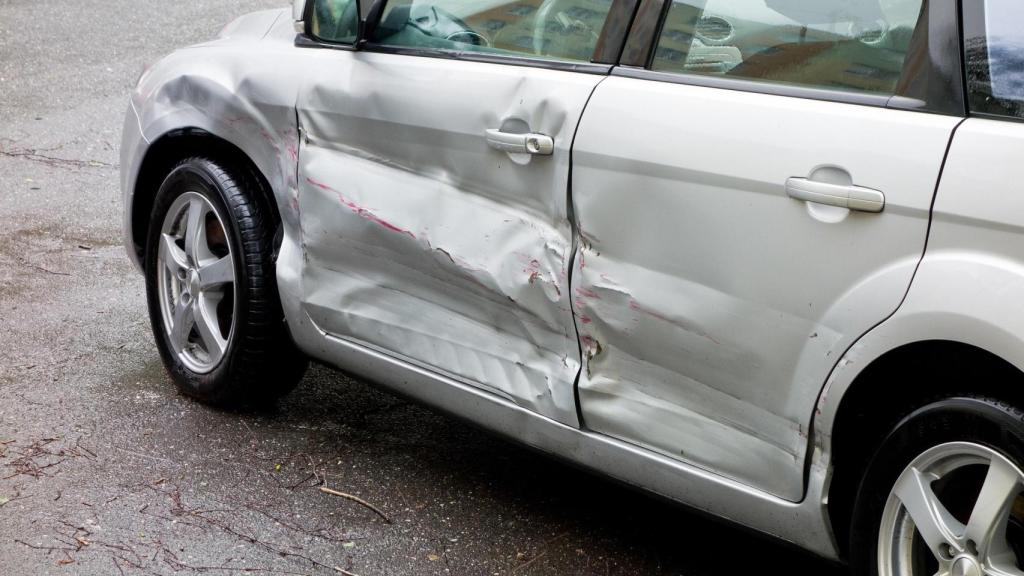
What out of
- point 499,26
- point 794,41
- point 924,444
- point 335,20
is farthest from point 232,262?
point 924,444

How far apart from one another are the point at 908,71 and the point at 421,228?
1.38m

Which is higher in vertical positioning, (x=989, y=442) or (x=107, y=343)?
(x=989, y=442)

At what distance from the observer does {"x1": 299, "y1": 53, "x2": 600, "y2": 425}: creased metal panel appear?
2.96 m

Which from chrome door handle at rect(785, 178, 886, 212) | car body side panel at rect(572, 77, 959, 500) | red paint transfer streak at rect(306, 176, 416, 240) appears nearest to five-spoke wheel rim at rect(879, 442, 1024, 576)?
car body side panel at rect(572, 77, 959, 500)

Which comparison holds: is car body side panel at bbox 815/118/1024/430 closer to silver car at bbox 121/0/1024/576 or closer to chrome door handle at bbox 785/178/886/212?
silver car at bbox 121/0/1024/576

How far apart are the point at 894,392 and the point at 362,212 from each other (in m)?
1.58

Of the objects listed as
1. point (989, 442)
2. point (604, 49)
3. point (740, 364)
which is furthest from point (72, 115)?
point (989, 442)

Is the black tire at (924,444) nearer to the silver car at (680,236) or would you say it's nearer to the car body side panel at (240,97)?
the silver car at (680,236)

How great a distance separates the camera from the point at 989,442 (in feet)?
7.27

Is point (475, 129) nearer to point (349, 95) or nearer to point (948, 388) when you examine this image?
point (349, 95)

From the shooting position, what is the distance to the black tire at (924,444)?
219 cm

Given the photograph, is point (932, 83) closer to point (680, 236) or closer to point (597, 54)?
point (680, 236)

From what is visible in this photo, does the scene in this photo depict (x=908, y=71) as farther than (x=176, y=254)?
No

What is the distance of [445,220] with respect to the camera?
318 cm
